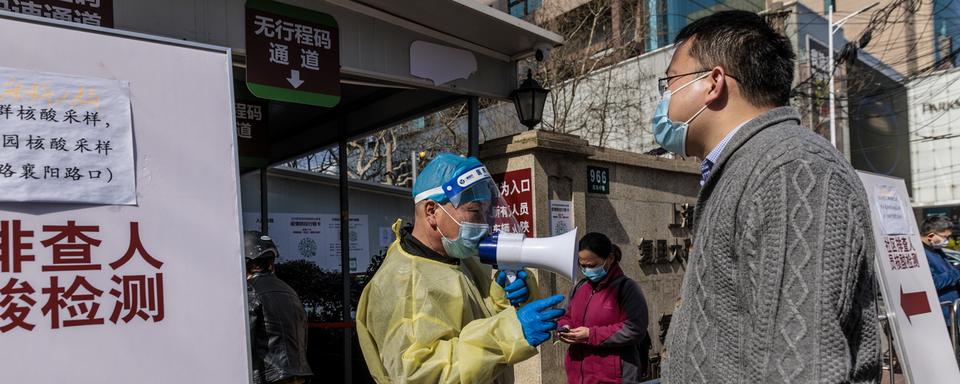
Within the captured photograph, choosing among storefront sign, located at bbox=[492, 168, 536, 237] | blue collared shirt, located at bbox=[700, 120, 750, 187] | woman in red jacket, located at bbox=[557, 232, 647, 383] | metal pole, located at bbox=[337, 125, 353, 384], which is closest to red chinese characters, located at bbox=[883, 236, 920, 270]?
woman in red jacket, located at bbox=[557, 232, 647, 383]

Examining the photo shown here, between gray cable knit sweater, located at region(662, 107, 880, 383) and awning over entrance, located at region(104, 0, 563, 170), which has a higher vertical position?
awning over entrance, located at region(104, 0, 563, 170)

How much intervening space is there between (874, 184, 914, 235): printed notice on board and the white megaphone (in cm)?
332

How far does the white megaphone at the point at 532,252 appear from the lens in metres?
Result: 2.57

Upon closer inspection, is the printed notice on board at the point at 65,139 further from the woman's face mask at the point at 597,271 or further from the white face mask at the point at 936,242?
the white face mask at the point at 936,242

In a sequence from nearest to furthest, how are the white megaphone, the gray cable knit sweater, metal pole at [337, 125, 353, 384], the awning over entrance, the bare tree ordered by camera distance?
the gray cable knit sweater, the white megaphone, the awning over entrance, metal pole at [337, 125, 353, 384], the bare tree

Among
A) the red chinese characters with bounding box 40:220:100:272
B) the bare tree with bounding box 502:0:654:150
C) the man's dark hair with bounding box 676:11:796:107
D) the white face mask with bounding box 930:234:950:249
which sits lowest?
the white face mask with bounding box 930:234:950:249

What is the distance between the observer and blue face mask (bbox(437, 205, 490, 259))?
9.03ft

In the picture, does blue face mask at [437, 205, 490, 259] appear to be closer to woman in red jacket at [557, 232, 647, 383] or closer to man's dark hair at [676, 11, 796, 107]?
man's dark hair at [676, 11, 796, 107]

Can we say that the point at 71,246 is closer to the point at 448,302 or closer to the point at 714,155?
the point at 448,302

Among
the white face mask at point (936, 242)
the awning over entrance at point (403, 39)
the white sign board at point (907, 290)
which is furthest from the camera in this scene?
the white face mask at point (936, 242)

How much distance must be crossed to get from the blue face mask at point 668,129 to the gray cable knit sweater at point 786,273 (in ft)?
1.23

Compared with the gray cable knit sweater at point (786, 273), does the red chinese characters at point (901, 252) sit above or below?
below

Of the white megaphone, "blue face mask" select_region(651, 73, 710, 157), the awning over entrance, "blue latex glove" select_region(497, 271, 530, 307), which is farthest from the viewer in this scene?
the awning over entrance

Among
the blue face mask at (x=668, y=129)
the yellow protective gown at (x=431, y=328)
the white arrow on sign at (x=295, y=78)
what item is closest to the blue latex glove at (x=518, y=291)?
the yellow protective gown at (x=431, y=328)
